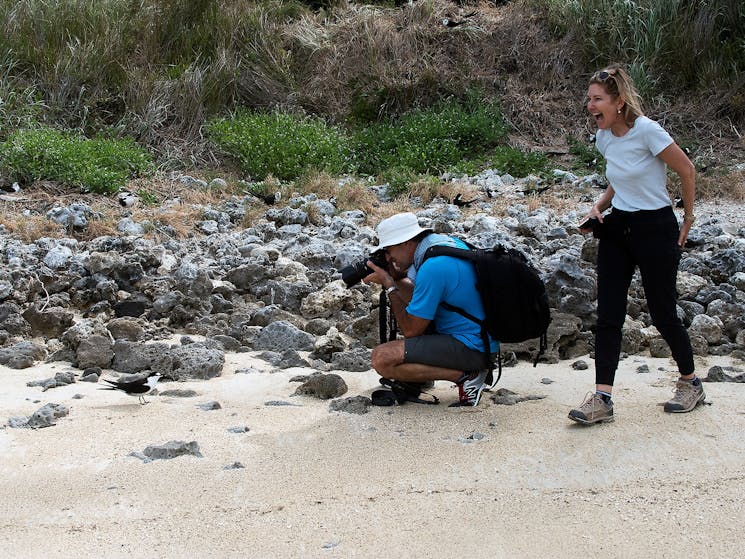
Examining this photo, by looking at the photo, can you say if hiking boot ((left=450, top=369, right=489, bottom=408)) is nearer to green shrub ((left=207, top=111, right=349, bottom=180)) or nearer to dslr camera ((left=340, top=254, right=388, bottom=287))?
dslr camera ((left=340, top=254, right=388, bottom=287))

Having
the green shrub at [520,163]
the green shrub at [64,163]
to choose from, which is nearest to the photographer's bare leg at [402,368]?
the green shrub at [64,163]

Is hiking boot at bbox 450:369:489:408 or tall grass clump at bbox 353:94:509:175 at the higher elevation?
hiking boot at bbox 450:369:489:408

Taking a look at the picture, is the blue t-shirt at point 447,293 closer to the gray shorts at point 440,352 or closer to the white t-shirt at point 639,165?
the gray shorts at point 440,352

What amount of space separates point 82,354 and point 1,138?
5.85m

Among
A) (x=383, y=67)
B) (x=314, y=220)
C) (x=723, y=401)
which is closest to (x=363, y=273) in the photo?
(x=723, y=401)

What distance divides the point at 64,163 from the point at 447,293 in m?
5.98

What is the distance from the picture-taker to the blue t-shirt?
463 centimetres

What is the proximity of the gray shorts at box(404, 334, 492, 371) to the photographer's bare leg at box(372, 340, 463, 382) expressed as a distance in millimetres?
26

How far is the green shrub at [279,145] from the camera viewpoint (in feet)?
34.1

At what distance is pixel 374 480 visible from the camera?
397cm

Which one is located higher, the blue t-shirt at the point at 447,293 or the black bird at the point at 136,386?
the blue t-shirt at the point at 447,293

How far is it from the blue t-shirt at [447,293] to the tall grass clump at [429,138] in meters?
5.66

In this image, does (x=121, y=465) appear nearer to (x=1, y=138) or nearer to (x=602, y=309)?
(x=602, y=309)

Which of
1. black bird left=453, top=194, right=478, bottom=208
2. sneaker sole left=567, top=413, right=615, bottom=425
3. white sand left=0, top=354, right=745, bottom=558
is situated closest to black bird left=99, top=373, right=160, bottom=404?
white sand left=0, top=354, right=745, bottom=558
